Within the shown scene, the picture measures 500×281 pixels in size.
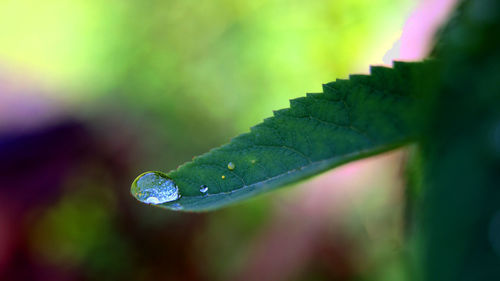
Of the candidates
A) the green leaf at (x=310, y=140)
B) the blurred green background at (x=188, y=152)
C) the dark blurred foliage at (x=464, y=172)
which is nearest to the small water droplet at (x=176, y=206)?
Answer: the green leaf at (x=310, y=140)

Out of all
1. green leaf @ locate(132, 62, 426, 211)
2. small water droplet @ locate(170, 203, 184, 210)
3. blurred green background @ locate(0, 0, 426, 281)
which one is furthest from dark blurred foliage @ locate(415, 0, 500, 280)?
blurred green background @ locate(0, 0, 426, 281)

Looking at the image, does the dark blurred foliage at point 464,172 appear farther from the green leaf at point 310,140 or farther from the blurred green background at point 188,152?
the blurred green background at point 188,152

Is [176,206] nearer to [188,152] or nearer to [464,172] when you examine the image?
[464,172]

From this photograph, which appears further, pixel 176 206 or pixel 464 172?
pixel 176 206

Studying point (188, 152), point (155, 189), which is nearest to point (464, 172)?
point (155, 189)

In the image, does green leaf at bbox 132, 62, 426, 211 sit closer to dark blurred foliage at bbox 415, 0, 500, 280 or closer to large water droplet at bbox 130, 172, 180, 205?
large water droplet at bbox 130, 172, 180, 205

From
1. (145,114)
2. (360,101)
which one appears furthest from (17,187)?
(360,101)

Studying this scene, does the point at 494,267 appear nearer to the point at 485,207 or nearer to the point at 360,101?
the point at 485,207
